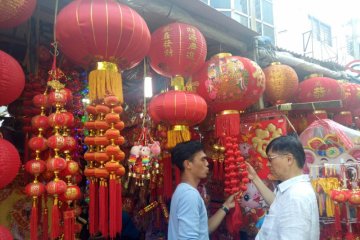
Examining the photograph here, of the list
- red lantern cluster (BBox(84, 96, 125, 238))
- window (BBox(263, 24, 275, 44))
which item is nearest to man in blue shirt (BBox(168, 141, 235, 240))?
red lantern cluster (BBox(84, 96, 125, 238))

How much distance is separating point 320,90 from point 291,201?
331 centimetres

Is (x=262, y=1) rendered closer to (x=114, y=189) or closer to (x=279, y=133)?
(x=279, y=133)

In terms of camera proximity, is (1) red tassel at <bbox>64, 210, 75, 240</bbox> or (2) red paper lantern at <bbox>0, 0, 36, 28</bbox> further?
(1) red tassel at <bbox>64, 210, 75, 240</bbox>

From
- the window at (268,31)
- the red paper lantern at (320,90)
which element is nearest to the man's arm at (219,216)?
the red paper lantern at (320,90)

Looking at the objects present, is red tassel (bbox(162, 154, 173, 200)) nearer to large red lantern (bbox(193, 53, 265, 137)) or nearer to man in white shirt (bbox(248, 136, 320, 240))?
large red lantern (bbox(193, 53, 265, 137))

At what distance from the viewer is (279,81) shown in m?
4.22

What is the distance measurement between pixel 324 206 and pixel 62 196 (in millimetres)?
2595

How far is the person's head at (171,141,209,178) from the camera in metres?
2.52

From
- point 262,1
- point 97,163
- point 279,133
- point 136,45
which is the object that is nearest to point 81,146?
point 97,163

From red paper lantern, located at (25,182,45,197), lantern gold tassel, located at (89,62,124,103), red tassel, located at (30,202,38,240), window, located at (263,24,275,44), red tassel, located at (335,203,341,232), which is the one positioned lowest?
red tassel, located at (335,203,341,232)

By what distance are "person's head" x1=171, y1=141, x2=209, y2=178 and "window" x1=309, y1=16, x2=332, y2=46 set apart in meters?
11.7

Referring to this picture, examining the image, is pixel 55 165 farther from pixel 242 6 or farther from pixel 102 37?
pixel 242 6

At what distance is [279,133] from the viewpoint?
139 inches

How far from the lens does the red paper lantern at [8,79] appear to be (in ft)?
5.98
